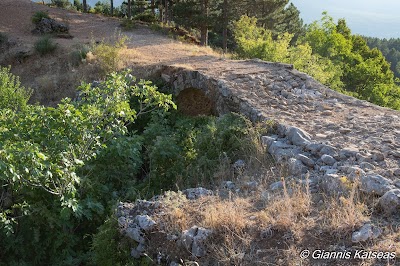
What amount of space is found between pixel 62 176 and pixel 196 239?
5.46 feet

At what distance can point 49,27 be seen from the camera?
59.4ft

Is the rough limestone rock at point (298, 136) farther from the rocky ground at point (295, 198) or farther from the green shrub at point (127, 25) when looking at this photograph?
the green shrub at point (127, 25)

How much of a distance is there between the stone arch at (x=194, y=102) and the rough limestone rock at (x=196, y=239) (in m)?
5.20

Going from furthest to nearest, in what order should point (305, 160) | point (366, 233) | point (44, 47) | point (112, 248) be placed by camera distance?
point (44, 47) → point (305, 160) → point (112, 248) → point (366, 233)

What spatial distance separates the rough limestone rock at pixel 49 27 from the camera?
706 inches

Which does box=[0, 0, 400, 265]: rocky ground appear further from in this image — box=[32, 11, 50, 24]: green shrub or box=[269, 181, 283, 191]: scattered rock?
box=[32, 11, 50, 24]: green shrub

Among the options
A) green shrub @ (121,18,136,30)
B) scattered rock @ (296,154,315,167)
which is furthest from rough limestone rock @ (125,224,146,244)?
green shrub @ (121,18,136,30)

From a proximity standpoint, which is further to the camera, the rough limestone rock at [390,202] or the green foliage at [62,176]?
the green foliage at [62,176]

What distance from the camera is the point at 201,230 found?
3.99 meters

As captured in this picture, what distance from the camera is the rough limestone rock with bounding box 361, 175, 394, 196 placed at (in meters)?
4.16

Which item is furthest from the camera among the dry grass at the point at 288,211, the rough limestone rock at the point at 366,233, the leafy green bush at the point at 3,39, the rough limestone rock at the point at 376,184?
the leafy green bush at the point at 3,39

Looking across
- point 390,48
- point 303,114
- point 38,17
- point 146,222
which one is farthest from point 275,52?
point 390,48

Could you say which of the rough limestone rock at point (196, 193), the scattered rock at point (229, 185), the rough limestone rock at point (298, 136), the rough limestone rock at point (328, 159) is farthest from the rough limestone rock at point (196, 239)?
the rough limestone rock at point (298, 136)

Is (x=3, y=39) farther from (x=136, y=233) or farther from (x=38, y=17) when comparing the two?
(x=136, y=233)
